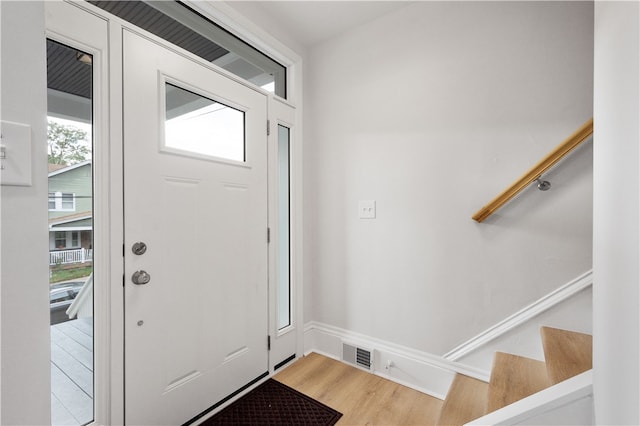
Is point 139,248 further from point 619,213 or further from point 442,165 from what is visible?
point 442,165

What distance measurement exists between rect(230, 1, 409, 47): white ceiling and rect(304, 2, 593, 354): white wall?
0.24 feet

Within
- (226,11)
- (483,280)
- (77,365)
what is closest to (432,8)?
(226,11)

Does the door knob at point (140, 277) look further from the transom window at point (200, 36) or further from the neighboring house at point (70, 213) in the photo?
the transom window at point (200, 36)

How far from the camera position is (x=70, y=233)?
123cm

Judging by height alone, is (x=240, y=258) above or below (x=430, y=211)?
below

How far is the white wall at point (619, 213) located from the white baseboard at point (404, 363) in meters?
1.23

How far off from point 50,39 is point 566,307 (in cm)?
264

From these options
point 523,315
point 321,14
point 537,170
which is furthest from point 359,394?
point 321,14

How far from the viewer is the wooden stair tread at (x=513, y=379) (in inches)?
50.3

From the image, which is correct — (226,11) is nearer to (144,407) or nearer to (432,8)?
(432,8)

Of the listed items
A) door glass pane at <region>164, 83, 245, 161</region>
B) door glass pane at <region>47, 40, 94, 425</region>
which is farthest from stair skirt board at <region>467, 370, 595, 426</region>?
door glass pane at <region>164, 83, 245, 161</region>

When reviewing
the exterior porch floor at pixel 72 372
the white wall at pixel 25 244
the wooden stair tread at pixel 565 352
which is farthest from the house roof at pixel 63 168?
the wooden stair tread at pixel 565 352

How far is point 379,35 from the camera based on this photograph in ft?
6.83

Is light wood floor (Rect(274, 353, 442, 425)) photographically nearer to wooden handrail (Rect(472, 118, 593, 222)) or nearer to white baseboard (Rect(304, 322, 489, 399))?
white baseboard (Rect(304, 322, 489, 399))
